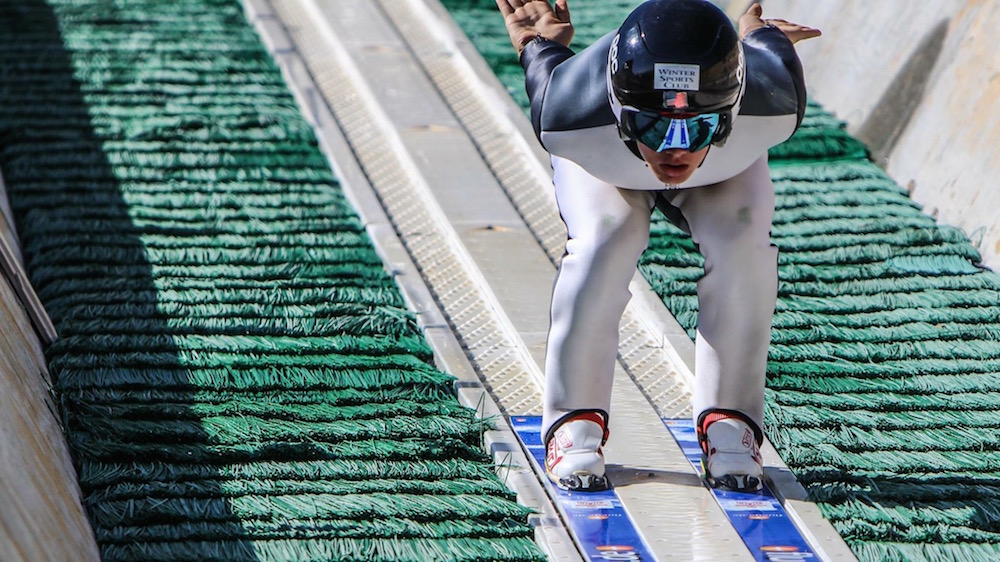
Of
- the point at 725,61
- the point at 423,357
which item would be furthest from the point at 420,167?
the point at 725,61

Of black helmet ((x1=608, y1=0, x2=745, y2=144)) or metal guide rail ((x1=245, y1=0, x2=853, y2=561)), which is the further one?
metal guide rail ((x1=245, y1=0, x2=853, y2=561))

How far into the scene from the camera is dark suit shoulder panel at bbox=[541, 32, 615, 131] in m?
3.03

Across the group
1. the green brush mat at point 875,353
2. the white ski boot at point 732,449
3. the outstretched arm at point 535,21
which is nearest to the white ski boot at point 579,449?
the white ski boot at point 732,449

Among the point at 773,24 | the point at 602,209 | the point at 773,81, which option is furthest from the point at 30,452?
the point at 773,24

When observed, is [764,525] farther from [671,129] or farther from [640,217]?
[671,129]

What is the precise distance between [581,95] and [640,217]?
1.05ft

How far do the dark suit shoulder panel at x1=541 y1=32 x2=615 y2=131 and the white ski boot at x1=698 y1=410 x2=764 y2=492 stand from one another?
0.80 meters

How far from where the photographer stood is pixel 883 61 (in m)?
5.45

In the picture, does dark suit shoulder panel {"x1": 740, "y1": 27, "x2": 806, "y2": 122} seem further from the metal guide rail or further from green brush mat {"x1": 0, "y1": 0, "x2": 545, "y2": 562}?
green brush mat {"x1": 0, "y1": 0, "x2": 545, "y2": 562}

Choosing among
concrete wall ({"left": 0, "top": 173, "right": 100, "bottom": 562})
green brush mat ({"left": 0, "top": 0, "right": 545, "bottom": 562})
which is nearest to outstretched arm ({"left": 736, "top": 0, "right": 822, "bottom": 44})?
green brush mat ({"left": 0, "top": 0, "right": 545, "bottom": 562})

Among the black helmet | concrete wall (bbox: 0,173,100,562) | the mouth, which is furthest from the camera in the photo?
the mouth

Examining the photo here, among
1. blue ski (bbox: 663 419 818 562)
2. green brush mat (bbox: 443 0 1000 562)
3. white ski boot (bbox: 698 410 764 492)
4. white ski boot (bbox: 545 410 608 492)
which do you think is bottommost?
white ski boot (bbox: 545 410 608 492)

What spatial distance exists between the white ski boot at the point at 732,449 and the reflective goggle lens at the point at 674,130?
28.7 inches

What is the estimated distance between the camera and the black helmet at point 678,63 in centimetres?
283
